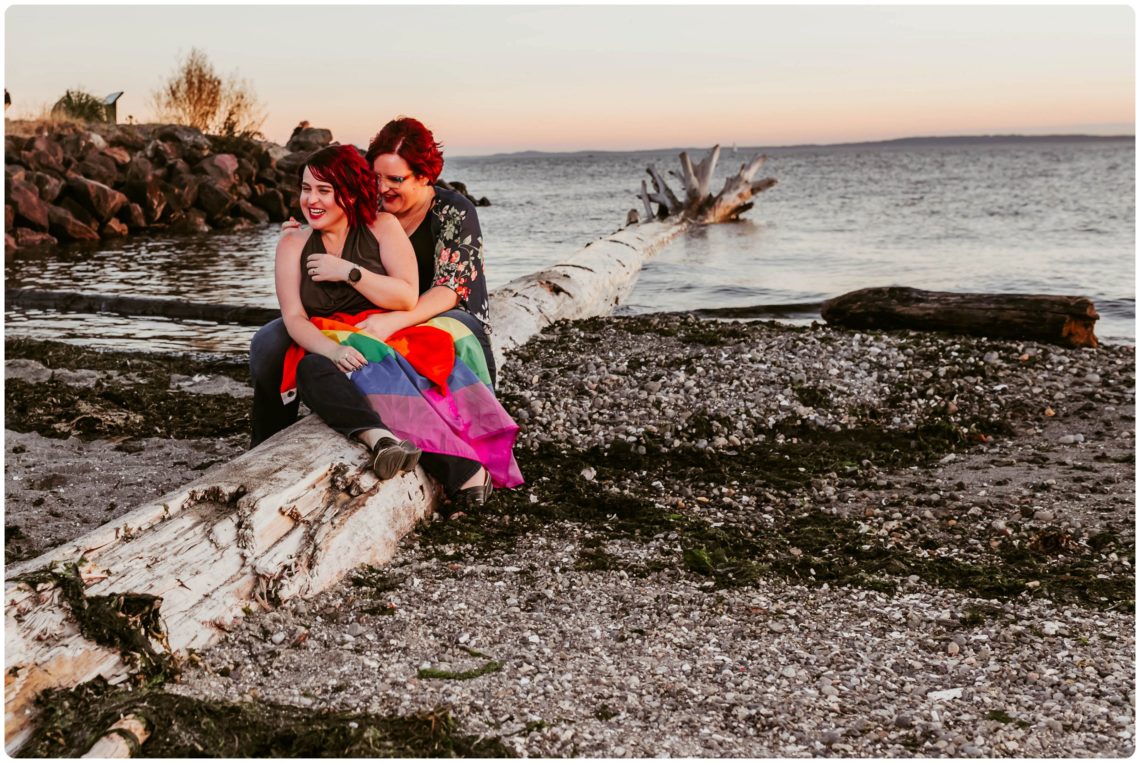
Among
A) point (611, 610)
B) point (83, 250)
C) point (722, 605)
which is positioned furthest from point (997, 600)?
point (83, 250)

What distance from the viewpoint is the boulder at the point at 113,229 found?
25.0 meters

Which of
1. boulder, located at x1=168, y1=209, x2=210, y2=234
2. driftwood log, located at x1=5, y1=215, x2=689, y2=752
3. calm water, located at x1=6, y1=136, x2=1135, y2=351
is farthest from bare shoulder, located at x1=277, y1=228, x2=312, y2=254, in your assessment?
boulder, located at x1=168, y1=209, x2=210, y2=234

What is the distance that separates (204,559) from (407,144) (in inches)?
106

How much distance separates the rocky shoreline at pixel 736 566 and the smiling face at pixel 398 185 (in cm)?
182

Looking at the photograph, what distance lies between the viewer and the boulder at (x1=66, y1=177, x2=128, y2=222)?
2484cm

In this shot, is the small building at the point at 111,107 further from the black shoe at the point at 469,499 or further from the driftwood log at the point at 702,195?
the black shoe at the point at 469,499

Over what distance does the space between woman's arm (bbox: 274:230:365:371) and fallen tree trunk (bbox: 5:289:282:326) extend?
6573mm

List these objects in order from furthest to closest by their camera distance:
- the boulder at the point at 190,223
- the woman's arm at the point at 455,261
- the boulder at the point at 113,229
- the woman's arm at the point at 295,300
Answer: the boulder at the point at 190,223
the boulder at the point at 113,229
the woman's arm at the point at 455,261
the woman's arm at the point at 295,300

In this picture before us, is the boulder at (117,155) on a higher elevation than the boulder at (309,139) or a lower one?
lower

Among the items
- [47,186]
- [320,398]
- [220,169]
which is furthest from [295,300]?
[220,169]

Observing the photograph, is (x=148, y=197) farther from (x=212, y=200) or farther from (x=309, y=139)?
(x=309, y=139)

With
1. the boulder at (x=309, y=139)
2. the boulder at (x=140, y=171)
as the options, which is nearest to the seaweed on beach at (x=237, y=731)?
the boulder at (x=140, y=171)

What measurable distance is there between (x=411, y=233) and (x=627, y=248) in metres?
9.09

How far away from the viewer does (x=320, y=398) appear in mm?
5383
